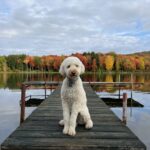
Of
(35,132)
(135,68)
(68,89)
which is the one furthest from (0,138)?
(135,68)

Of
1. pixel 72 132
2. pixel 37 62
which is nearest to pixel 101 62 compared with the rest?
pixel 37 62

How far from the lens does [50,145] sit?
221 inches

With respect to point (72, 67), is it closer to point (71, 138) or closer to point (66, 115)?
point (66, 115)

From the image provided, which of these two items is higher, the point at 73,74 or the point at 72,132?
the point at 73,74

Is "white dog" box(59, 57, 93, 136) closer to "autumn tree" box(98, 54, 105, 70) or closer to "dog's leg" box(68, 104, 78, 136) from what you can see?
"dog's leg" box(68, 104, 78, 136)

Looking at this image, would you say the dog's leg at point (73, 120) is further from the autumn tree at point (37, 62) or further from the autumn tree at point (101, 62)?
the autumn tree at point (37, 62)

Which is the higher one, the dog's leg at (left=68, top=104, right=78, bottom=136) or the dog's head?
the dog's head

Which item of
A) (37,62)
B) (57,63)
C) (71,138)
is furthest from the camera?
(37,62)

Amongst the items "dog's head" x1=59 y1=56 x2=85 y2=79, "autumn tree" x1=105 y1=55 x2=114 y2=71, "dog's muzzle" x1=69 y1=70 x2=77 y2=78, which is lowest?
"autumn tree" x1=105 y1=55 x2=114 y2=71

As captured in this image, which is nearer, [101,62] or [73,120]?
[73,120]

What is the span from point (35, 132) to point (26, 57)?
136 meters

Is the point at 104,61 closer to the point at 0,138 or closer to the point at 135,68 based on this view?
the point at 135,68

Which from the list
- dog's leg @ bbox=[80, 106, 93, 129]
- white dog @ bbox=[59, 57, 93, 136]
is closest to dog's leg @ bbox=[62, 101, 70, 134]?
white dog @ bbox=[59, 57, 93, 136]

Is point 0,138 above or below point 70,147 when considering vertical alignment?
below
